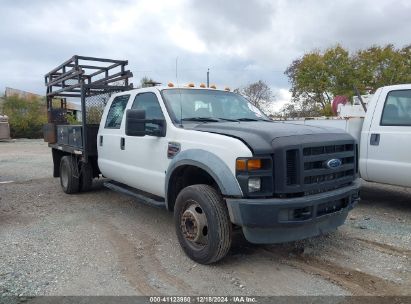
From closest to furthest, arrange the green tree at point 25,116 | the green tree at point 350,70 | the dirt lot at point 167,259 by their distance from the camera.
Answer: the dirt lot at point 167,259, the green tree at point 350,70, the green tree at point 25,116

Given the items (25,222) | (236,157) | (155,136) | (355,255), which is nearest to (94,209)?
(25,222)

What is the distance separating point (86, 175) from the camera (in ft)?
25.7

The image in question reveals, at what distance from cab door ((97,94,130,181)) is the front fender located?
1.77 metres

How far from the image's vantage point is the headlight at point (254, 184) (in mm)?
3784

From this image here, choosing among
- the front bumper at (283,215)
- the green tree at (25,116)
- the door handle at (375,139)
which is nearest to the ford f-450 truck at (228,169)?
the front bumper at (283,215)

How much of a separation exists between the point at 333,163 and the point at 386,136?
7.61 feet

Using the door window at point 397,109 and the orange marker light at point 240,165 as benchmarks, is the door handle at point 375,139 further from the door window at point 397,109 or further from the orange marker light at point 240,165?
the orange marker light at point 240,165

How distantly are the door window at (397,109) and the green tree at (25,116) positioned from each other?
29.9m

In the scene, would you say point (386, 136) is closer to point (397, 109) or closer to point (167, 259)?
point (397, 109)

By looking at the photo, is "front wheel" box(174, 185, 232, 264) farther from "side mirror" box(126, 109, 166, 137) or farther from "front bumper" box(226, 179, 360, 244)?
"side mirror" box(126, 109, 166, 137)

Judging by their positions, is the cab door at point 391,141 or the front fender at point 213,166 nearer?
the front fender at point 213,166

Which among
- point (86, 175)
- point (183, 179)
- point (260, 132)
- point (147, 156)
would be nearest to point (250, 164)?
point (260, 132)

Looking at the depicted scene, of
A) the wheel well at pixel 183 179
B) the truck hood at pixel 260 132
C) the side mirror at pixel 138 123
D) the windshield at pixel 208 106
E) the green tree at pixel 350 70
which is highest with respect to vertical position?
the green tree at pixel 350 70

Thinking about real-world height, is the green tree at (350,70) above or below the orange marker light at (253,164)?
above
